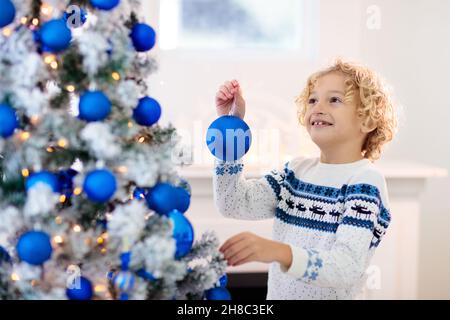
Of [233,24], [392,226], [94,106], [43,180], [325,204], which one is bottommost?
[392,226]

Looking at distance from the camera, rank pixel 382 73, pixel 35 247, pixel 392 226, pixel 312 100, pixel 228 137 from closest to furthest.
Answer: pixel 35 247, pixel 228 137, pixel 312 100, pixel 392 226, pixel 382 73

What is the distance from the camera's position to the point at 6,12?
2.67 ft

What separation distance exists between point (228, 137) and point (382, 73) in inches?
50.5

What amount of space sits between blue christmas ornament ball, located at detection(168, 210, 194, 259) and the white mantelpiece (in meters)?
1.10

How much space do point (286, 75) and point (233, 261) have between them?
137 centimetres

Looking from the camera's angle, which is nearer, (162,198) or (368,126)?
(162,198)

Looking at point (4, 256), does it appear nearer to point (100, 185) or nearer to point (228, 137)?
point (100, 185)

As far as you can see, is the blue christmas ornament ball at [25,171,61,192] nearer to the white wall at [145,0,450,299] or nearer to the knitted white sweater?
the knitted white sweater

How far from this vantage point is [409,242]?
2.14 metres

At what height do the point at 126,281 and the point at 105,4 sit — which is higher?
the point at 105,4

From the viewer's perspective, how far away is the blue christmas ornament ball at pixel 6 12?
810 millimetres

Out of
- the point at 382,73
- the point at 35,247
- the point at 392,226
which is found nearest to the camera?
the point at 35,247

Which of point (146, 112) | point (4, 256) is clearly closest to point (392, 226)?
point (146, 112)

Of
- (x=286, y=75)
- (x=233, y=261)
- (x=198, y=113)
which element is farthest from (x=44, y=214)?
(x=286, y=75)
